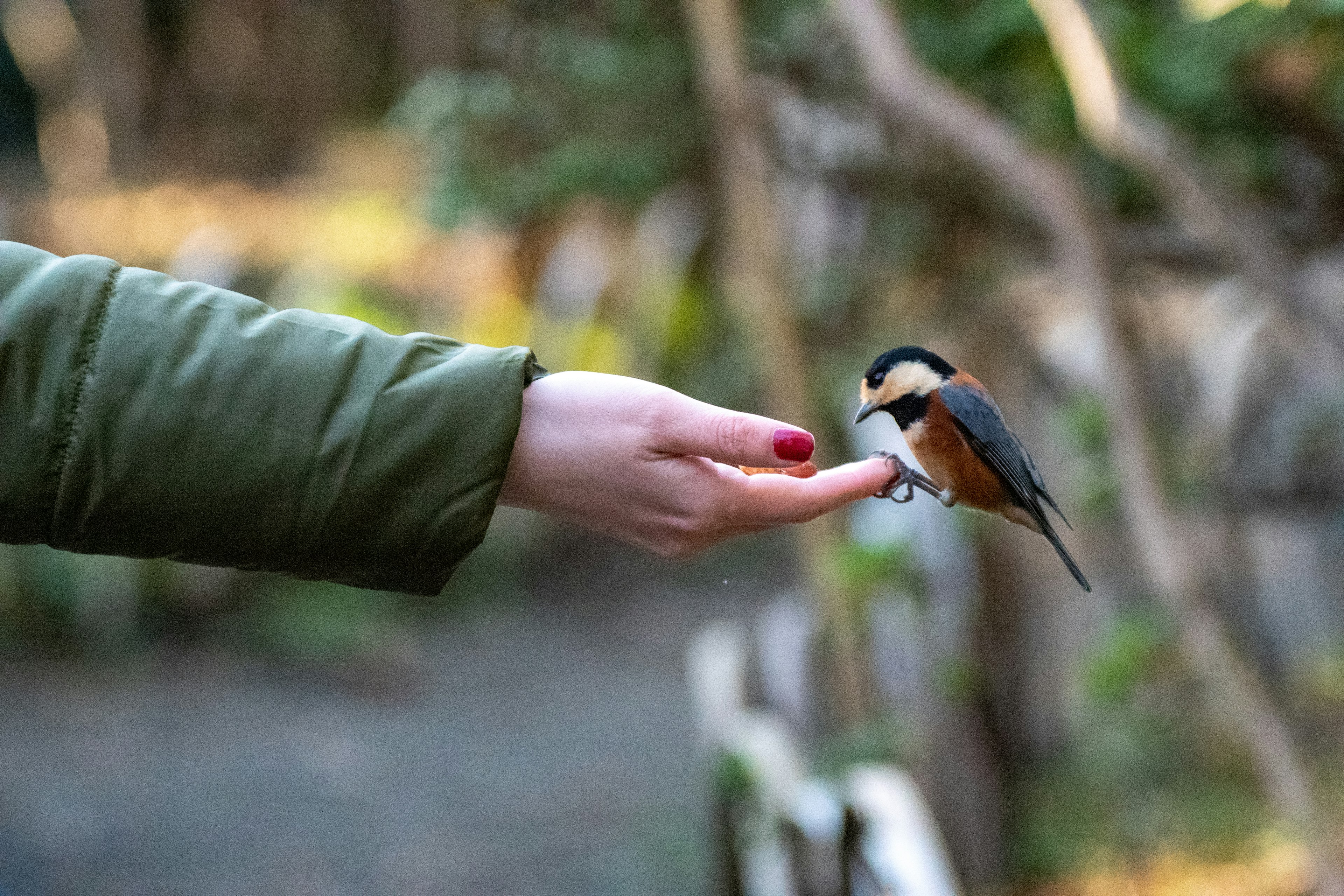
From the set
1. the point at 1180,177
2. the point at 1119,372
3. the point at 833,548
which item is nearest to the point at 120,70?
the point at 833,548

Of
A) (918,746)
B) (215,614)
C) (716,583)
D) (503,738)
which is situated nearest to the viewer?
(918,746)

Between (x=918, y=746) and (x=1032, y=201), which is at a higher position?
(x=1032, y=201)

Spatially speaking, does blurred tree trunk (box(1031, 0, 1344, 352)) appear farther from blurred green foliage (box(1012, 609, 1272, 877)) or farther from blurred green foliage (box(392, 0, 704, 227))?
blurred green foliage (box(392, 0, 704, 227))

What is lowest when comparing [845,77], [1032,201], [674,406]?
[674,406]

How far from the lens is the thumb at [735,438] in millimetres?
1001

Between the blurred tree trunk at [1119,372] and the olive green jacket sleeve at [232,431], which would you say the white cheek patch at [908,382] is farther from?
the blurred tree trunk at [1119,372]

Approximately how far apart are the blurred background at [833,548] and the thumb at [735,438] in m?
1.21

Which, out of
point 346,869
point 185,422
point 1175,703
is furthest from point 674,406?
point 346,869

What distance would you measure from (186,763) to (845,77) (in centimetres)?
307

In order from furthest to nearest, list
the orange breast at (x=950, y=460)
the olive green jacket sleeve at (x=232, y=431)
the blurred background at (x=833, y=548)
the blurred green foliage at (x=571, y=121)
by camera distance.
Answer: the blurred green foliage at (x=571, y=121)
the blurred background at (x=833, y=548)
the orange breast at (x=950, y=460)
the olive green jacket sleeve at (x=232, y=431)

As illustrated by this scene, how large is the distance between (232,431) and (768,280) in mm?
2236

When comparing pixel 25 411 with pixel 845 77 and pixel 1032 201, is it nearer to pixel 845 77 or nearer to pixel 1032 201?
pixel 1032 201

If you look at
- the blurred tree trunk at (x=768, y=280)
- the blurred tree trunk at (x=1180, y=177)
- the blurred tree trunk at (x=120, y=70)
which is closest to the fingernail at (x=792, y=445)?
the blurred tree trunk at (x=1180, y=177)

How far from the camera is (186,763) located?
419cm
